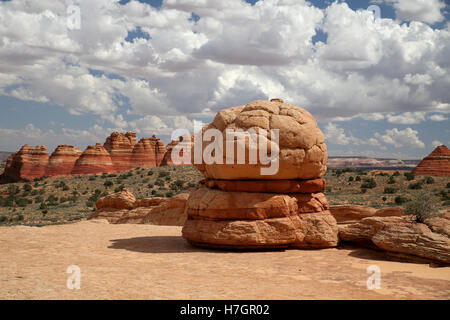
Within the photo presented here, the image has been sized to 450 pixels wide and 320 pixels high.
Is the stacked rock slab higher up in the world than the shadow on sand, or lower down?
higher up

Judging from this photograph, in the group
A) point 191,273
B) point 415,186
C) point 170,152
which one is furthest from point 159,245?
point 170,152

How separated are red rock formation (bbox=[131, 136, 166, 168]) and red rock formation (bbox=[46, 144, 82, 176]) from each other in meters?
11.0

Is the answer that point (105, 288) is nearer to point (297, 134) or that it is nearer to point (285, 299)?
point (285, 299)

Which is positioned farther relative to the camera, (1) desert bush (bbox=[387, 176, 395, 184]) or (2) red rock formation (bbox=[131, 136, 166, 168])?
(2) red rock formation (bbox=[131, 136, 166, 168])

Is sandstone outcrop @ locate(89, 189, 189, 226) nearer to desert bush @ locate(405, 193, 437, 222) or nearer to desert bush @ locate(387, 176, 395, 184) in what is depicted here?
desert bush @ locate(405, 193, 437, 222)

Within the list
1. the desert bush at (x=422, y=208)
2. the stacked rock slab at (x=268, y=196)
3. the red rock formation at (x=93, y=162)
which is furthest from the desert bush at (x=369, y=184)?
the red rock formation at (x=93, y=162)

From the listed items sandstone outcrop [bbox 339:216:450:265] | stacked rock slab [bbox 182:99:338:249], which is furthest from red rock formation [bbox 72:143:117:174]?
sandstone outcrop [bbox 339:216:450:265]

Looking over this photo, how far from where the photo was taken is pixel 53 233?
1380cm

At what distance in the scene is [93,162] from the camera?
Answer: 67625mm

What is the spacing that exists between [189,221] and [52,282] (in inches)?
217

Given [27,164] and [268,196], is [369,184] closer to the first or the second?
[268,196]

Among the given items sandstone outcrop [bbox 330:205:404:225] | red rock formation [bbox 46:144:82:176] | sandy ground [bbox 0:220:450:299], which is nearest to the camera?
sandy ground [bbox 0:220:450:299]

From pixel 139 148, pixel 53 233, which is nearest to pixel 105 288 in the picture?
pixel 53 233

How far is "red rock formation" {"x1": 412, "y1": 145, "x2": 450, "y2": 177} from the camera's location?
50.2 metres
